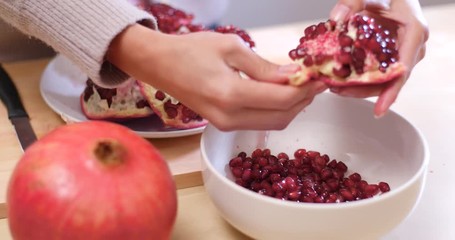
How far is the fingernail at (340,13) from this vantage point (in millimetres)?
752

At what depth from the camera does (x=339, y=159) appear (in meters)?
0.86

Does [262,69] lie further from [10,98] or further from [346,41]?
[10,98]

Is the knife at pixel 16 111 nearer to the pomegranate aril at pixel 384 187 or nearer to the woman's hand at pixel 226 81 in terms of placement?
the woman's hand at pixel 226 81

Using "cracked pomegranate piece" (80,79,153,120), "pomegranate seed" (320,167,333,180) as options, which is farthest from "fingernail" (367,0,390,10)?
"cracked pomegranate piece" (80,79,153,120)

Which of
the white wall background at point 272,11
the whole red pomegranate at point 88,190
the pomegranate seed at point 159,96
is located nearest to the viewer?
the whole red pomegranate at point 88,190

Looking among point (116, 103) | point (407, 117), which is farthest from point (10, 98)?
point (407, 117)

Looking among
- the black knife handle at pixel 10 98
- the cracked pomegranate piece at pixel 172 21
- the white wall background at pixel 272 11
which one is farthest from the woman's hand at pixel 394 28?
the white wall background at pixel 272 11

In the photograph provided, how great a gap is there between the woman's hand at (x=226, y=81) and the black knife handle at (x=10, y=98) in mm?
380

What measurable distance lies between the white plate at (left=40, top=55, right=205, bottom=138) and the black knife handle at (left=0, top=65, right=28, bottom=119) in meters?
0.04

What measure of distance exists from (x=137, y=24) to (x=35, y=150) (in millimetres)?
229

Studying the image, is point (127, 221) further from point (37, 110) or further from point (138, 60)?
point (37, 110)

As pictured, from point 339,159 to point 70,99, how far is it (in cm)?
46

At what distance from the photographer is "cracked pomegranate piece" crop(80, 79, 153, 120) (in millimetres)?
948

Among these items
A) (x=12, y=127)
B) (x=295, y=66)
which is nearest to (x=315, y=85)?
(x=295, y=66)
